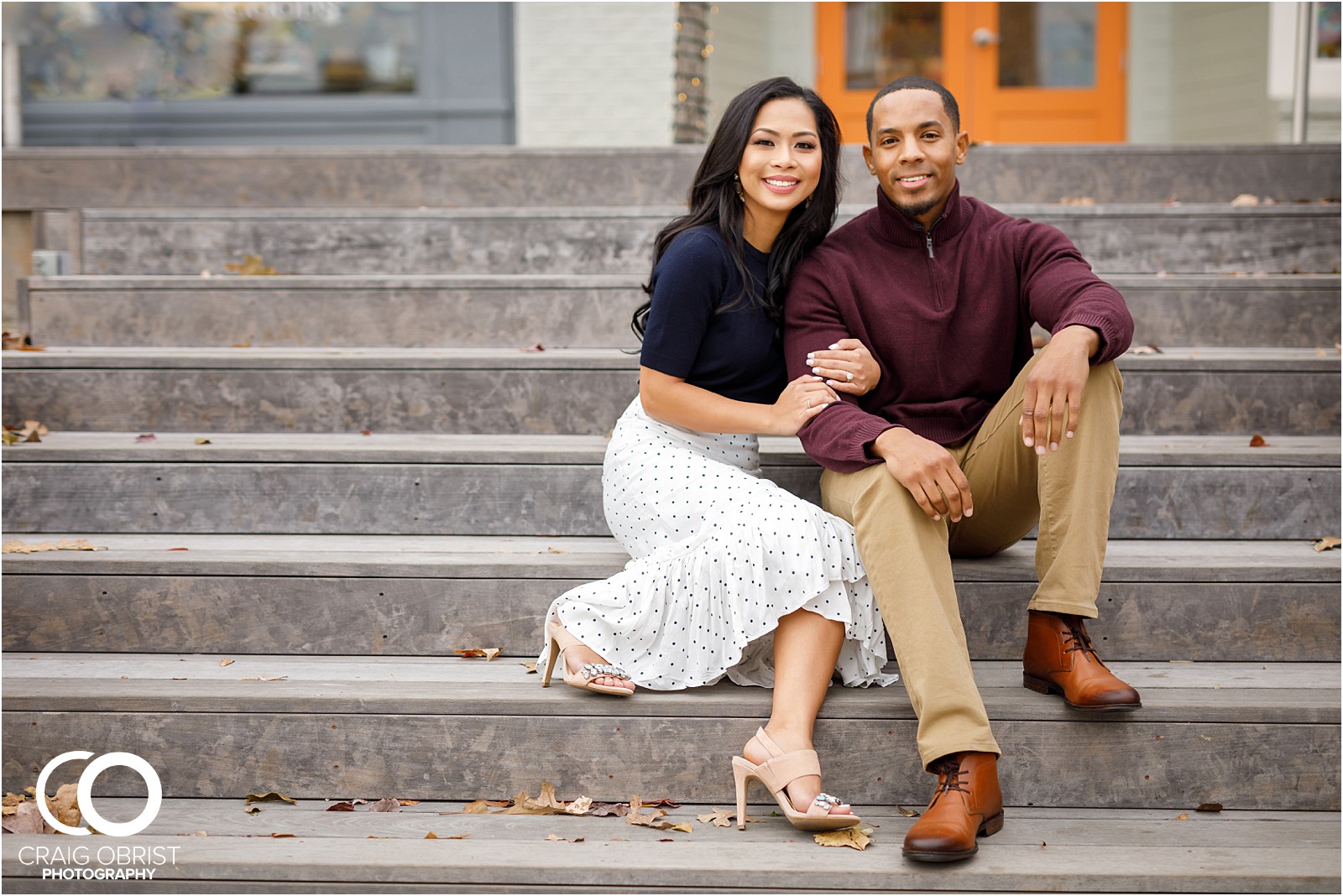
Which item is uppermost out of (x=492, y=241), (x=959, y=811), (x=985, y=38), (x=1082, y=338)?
(x=985, y=38)

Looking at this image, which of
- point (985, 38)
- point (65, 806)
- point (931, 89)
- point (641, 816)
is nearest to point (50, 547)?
point (65, 806)

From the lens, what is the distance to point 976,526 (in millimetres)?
2699

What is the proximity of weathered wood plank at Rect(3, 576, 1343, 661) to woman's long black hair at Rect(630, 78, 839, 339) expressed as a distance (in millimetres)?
801

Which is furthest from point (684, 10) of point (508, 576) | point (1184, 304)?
point (508, 576)

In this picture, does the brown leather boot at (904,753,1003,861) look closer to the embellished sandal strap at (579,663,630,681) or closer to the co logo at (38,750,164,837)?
the embellished sandal strap at (579,663,630,681)

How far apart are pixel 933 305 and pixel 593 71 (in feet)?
16.0

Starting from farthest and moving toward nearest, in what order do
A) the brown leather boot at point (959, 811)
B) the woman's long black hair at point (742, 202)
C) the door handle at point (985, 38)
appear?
the door handle at point (985, 38) → the woman's long black hair at point (742, 202) → the brown leather boot at point (959, 811)

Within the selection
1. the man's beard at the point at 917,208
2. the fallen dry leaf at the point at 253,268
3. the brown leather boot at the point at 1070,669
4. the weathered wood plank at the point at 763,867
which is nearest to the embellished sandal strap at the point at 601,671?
the weathered wood plank at the point at 763,867

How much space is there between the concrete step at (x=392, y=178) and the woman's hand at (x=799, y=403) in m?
2.31

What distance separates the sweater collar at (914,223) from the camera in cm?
270

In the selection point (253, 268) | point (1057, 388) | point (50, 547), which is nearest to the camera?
point (1057, 388)

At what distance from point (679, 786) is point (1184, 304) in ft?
7.89

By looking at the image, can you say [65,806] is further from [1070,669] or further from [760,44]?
[760,44]

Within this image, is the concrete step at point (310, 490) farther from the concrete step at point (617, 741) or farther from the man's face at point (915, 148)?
the man's face at point (915, 148)
